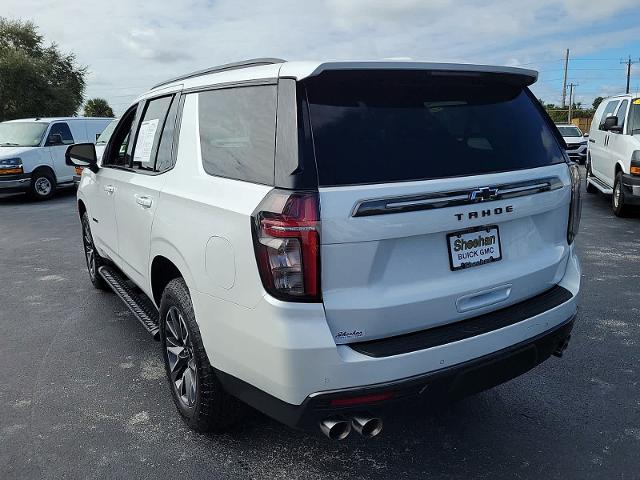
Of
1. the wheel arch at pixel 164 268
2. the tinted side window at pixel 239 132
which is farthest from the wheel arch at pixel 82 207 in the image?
the tinted side window at pixel 239 132

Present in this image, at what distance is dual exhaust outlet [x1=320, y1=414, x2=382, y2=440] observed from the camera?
7.34 ft

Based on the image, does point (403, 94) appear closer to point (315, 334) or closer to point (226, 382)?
point (315, 334)

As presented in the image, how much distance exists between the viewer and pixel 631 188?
877 cm

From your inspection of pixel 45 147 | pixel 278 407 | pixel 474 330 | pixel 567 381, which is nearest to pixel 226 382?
pixel 278 407

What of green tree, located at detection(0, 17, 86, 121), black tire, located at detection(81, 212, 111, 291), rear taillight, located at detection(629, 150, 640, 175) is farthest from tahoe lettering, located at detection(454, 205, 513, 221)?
green tree, located at detection(0, 17, 86, 121)

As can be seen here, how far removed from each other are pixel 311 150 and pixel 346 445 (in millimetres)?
1608

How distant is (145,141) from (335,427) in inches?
94.7

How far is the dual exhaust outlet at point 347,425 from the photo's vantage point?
7.34 feet

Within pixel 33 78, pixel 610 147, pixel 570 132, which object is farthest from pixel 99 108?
pixel 610 147

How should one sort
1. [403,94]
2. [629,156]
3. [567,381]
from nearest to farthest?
[403,94], [567,381], [629,156]

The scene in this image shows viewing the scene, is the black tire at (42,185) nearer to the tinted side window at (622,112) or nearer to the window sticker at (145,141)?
the window sticker at (145,141)

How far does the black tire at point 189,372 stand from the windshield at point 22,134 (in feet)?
Result: 41.0

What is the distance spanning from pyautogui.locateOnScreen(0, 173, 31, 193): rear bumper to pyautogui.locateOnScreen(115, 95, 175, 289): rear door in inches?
416

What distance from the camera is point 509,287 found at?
8.54ft
